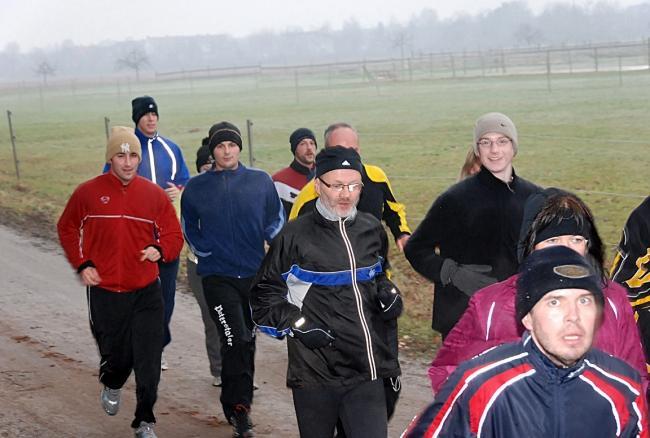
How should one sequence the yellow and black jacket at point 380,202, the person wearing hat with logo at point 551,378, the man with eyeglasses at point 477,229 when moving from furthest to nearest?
1. the yellow and black jacket at point 380,202
2. the man with eyeglasses at point 477,229
3. the person wearing hat with logo at point 551,378

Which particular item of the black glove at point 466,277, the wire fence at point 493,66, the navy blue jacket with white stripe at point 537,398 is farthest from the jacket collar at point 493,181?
the wire fence at point 493,66

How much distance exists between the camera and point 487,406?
3199mm

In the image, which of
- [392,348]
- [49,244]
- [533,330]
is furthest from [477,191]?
[49,244]

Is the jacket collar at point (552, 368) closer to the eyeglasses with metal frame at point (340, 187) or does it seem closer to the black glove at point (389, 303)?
the black glove at point (389, 303)

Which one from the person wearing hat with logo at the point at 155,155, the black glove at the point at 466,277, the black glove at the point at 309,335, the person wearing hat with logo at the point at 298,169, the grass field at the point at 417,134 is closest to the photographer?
the black glove at the point at 309,335

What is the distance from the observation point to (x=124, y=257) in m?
7.39

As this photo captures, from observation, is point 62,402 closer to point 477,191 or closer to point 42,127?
point 477,191

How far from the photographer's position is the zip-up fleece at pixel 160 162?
9.31 meters

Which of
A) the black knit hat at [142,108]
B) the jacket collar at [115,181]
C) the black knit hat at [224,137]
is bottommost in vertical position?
the jacket collar at [115,181]

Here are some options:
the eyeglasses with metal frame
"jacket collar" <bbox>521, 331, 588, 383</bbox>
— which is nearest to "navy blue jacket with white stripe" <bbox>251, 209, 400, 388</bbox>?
the eyeglasses with metal frame

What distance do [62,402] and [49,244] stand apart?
7593mm

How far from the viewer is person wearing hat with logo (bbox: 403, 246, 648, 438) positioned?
3.12 meters

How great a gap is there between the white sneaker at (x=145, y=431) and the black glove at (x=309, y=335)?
93.3 inches

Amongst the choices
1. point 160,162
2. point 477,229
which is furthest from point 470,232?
point 160,162
